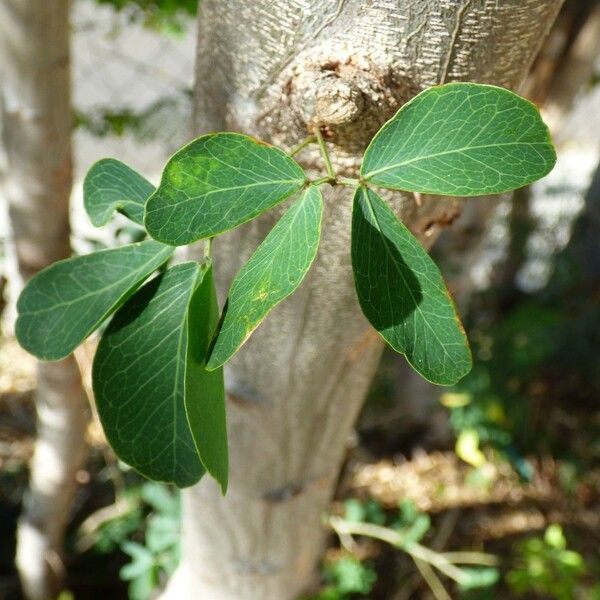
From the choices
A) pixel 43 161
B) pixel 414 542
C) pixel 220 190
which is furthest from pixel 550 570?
pixel 220 190

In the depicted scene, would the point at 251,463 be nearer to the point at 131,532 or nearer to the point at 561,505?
the point at 131,532

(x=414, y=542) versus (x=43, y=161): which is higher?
(x=43, y=161)

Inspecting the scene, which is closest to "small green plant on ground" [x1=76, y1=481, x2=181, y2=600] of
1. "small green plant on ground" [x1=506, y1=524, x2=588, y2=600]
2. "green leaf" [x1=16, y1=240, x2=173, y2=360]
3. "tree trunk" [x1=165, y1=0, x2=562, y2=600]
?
"tree trunk" [x1=165, y1=0, x2=562, y2=600]

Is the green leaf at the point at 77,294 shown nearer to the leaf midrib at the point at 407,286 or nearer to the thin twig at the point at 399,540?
the leaf midrib at the point at 407,286

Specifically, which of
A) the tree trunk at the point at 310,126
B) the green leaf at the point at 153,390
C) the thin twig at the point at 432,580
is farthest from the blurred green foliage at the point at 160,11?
the thin twig at the point at 432,580

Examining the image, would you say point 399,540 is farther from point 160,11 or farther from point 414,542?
→ point 160,11

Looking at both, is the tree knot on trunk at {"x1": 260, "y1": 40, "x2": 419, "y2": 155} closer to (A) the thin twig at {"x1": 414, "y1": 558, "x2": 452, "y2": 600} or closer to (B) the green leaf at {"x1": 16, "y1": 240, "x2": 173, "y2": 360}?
(B) the green leaf at {"x1": 16, "y1": 240, "x2": 173, "y2": 360}
